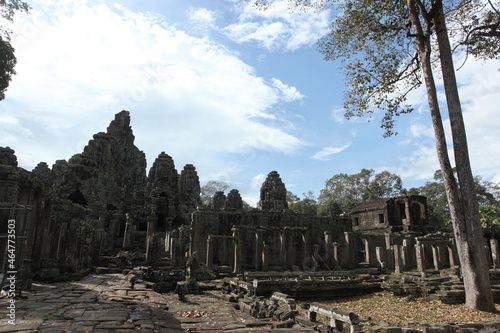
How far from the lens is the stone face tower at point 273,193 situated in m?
36.9

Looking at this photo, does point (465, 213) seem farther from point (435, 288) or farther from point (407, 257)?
point (407, 257)

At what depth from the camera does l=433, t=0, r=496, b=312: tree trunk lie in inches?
384

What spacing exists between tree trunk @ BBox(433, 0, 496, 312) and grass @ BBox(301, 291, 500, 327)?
65cm

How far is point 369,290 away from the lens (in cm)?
1588

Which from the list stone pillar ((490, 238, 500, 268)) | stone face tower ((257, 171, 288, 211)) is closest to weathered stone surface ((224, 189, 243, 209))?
stone face tower ((257, 171, 288, 211))

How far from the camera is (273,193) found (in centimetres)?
3728

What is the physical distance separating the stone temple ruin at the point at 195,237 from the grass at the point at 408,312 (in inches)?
32.0

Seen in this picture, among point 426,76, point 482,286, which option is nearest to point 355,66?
point 426,76

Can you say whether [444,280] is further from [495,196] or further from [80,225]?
[495,196]

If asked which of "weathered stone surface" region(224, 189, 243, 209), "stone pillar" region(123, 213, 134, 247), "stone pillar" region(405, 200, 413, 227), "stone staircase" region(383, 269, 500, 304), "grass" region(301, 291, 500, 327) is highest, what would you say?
"weathered stone surface" region(224, 189, 243, 209)

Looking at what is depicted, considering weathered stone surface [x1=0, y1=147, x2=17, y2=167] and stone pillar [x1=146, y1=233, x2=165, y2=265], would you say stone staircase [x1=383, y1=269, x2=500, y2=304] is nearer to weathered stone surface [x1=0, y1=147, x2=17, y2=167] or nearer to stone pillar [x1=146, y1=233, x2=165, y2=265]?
stone pillar [x1=146, y1=233, x2=165, y2=265]

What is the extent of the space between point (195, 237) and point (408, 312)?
17235 millimetres

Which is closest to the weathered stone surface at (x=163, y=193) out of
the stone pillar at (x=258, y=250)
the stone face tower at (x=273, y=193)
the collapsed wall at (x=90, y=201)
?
the collapsed wall at (x=90, y=201)

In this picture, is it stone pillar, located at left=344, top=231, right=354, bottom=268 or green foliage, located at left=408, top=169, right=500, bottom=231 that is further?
green foliage, located at left=408, top=169, right=500, bottom=231
